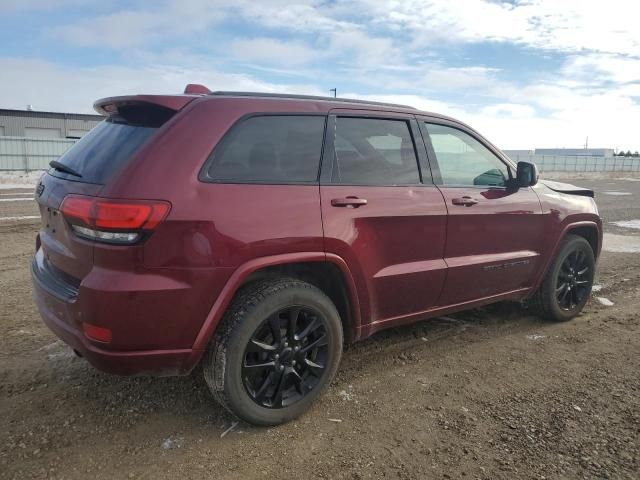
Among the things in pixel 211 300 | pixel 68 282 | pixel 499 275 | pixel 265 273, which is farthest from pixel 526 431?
pixel 68 282

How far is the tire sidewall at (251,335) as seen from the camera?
8.84 ft

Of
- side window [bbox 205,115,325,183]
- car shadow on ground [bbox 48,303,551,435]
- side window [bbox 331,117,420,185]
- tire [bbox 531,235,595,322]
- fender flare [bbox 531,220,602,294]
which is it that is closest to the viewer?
side window [bbox 205,115,325,183]

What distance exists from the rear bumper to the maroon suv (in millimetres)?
11

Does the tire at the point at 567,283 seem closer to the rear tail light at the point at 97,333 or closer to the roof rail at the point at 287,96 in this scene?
the roof rail at the point at 287,96

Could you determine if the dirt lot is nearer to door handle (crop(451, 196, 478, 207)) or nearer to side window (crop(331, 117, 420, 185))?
door handle (crop(451, 196, 478, 207))

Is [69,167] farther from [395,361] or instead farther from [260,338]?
[395,361]

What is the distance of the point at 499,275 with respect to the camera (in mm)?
4035

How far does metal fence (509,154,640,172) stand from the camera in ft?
170

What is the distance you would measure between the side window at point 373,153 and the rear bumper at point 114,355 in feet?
4.47

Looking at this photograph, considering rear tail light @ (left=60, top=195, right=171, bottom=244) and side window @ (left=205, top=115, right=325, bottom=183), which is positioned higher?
side window @ (left=205, top=115, right=325, bottom=183)

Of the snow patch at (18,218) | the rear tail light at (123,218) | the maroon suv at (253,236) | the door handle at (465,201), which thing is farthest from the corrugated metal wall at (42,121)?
the rear tail light at (123,218)

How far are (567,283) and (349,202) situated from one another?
2.73 meters

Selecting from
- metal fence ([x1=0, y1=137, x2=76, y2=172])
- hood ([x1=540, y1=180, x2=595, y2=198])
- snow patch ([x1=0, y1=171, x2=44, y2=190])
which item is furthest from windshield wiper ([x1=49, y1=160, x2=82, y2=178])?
metal fence ([x1=0, y1=137, x2=76, y2=172])

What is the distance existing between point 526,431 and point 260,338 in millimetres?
1598
